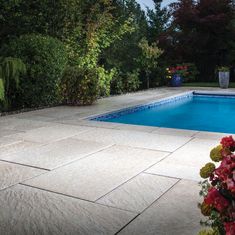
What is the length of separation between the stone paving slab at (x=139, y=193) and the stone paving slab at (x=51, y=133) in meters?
1.84

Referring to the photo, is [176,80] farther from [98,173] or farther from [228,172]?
[228,172]

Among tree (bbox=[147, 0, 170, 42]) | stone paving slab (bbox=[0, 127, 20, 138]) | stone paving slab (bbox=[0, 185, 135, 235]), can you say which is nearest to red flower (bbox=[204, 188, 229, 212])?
stone paving slab (bbox=[0, 185, 135, 235])

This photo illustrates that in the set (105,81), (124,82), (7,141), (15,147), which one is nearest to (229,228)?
(15,147)

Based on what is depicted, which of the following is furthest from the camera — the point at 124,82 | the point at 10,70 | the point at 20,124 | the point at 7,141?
the point at 124,82

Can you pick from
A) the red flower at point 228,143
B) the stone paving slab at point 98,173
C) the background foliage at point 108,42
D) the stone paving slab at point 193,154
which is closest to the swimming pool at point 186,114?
the background foliage at point 108,42

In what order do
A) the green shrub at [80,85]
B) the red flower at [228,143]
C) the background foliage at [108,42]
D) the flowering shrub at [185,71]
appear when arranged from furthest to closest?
the flowering shrub at [185,71] < the green shrub at [80,85] < the background foliage at [108,42] < the red flower at [228,143]

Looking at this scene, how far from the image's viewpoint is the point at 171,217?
250 cm

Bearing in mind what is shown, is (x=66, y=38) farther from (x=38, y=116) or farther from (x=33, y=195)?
(x=33, y=195)

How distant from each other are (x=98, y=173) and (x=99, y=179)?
0.17 meters

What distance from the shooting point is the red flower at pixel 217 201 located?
1.54 m

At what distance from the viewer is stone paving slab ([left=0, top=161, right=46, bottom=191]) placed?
3.20 meters

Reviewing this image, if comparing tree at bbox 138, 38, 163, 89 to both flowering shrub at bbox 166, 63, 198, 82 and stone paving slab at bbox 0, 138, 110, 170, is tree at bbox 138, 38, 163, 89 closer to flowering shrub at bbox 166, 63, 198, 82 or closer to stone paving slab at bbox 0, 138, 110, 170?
flowering shrub at bbox 166, 63, 198, 82

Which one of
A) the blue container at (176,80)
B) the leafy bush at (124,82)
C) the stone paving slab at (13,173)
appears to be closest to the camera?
the stone paving slab at (13,173)

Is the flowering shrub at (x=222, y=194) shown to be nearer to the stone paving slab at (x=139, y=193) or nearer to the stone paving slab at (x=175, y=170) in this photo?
the stone paving slab at (x=139, y=193)
